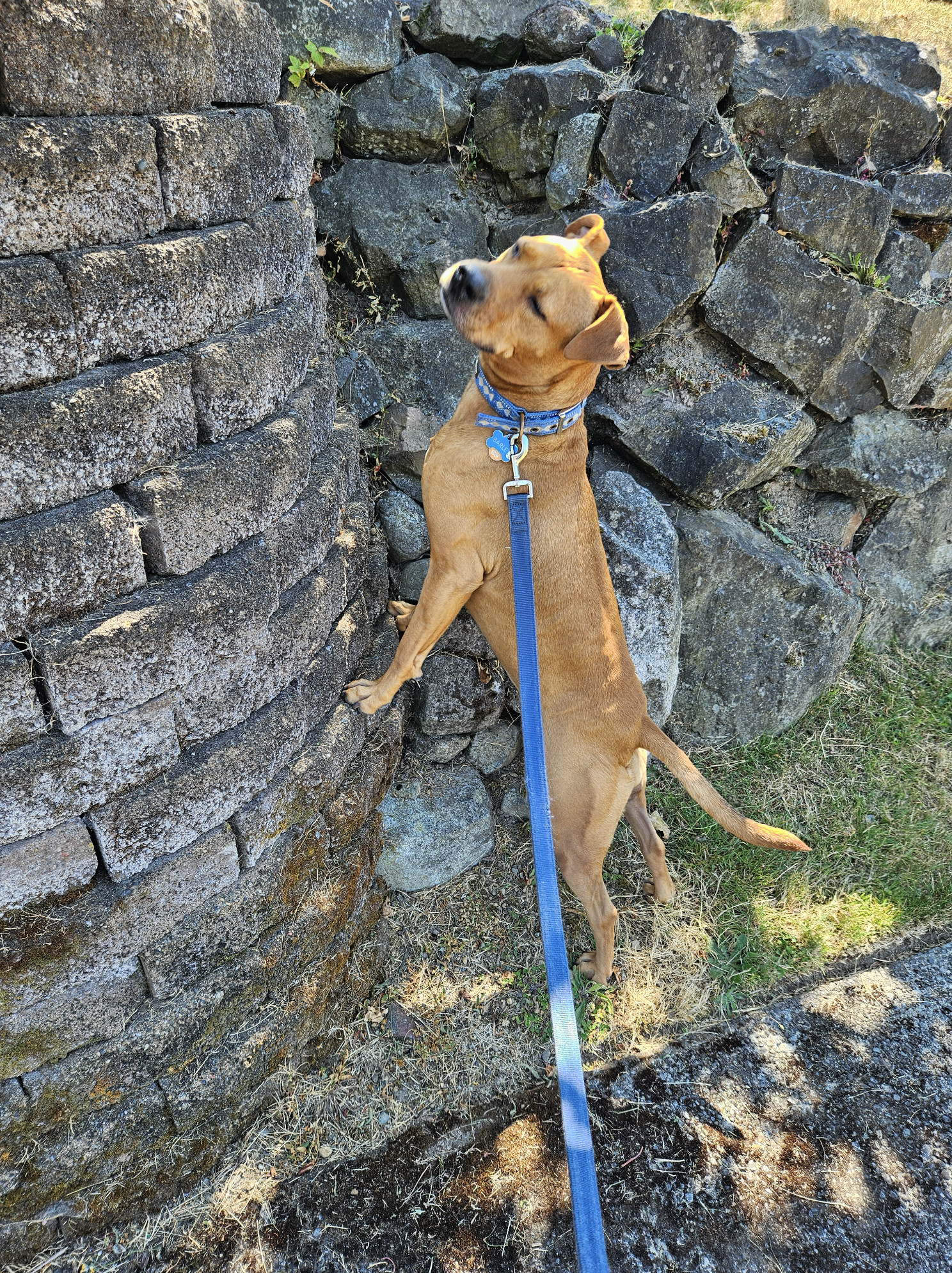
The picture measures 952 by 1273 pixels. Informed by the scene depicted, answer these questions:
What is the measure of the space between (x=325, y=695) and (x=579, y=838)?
4.16ft

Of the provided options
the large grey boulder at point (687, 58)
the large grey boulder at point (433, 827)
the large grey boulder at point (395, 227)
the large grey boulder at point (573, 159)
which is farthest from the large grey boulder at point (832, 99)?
the large grey boulder at point (433, 827)

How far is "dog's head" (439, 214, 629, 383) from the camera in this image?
2.86 metres

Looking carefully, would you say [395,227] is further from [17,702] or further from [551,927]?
[551,927]

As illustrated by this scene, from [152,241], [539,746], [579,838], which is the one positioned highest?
[152,241]

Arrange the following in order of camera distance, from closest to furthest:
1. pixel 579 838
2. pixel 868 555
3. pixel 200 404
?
1. pixel 200 404
2. pixel 579 838
3. pixel 868 555

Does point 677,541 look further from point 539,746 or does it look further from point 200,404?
point 200,404

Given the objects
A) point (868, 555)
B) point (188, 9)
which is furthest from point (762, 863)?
point (188, 9)

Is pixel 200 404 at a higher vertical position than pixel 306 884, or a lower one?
higher

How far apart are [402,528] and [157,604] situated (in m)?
1.88

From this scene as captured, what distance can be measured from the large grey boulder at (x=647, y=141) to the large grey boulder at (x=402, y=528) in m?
2.04

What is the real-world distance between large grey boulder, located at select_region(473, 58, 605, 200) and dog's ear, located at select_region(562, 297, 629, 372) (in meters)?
2.13

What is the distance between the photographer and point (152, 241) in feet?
7.13

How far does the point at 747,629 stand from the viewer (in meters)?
4.84

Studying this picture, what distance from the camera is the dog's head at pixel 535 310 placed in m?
2.86
